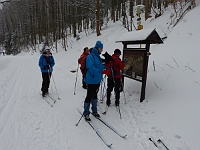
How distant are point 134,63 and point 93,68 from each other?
231cm

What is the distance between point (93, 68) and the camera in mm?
4836

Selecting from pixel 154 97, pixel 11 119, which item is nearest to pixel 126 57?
pixel 154 97

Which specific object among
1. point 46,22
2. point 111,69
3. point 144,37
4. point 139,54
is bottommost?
point 111,69

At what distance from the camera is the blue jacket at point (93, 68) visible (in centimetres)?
485

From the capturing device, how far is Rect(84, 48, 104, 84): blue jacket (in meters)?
4.85

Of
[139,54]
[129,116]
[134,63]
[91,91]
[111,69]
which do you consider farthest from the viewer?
[134,63]

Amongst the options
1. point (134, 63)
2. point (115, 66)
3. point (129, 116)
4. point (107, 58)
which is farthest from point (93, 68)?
point (134, 63)

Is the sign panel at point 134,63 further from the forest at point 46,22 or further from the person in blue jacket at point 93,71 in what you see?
the forest at point 46,22

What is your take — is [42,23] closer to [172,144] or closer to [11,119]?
[11,119]

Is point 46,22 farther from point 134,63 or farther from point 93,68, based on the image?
point 93,68

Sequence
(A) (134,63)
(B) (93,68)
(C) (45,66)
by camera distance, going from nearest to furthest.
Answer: (B) (93,68) < (A) (134,63) < (C) (45,66)

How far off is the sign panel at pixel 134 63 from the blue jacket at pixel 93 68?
184 cm

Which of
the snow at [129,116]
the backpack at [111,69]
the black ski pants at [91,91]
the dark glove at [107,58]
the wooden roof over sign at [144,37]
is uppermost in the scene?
the wooden roof over sign at [144,37]

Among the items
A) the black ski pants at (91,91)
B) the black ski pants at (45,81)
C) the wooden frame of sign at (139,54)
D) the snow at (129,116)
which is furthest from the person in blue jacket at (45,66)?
the black ski pants at (91,91)
